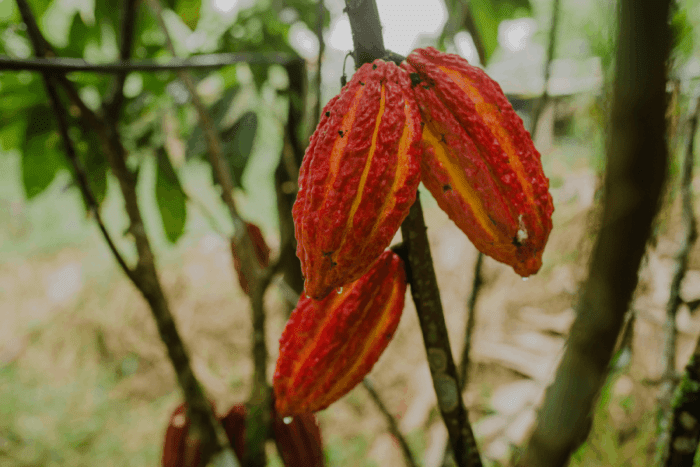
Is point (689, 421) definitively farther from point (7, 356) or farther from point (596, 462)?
point (7, 356)

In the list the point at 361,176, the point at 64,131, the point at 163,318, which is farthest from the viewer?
the point at 163,318

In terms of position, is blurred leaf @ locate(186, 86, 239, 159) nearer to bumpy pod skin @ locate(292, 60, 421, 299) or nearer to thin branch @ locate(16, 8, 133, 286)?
thin branch @ locate(16, 8, 133, 286)

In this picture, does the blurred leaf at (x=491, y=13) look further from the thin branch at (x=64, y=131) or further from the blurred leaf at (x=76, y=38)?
the blurred leaf at (x=76, y=38)

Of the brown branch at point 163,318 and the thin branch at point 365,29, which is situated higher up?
the thin branch at point 365,29

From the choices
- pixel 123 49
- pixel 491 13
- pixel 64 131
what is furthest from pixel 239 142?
pixel 491 13

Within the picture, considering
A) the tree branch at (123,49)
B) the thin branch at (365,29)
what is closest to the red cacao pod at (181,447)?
the tree branch at (123,49)

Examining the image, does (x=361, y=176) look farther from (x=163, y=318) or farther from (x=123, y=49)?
(x=123, y=49)

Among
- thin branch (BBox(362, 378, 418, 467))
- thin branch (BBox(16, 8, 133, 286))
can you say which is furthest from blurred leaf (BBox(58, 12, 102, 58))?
thin branch (BBox(362, 378, 418, 467))
